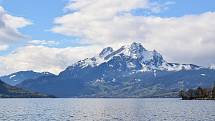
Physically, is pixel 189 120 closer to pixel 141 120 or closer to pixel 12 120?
pixel 141 120

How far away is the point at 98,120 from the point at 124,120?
739 centimetres

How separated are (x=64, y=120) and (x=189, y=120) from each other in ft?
117

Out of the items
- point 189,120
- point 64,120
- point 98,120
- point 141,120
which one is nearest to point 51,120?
point 64,120

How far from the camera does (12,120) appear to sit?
126312mm

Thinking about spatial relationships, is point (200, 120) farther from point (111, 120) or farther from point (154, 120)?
point (111, 120)

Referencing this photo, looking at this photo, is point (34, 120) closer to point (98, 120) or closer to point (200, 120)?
point (98, 120)

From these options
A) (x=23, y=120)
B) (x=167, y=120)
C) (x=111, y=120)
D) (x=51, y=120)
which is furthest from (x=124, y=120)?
(x=23, y=120)

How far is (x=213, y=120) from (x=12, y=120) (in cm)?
5674

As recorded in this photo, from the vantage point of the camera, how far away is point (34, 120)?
12681cm

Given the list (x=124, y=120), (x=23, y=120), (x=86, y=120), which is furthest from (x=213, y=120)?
(x=23, y=120)

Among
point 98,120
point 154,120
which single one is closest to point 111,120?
point 98,120

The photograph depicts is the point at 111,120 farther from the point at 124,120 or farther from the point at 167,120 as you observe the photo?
the point at 167,120

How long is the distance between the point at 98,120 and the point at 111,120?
370cm

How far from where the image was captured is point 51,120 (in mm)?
127188
